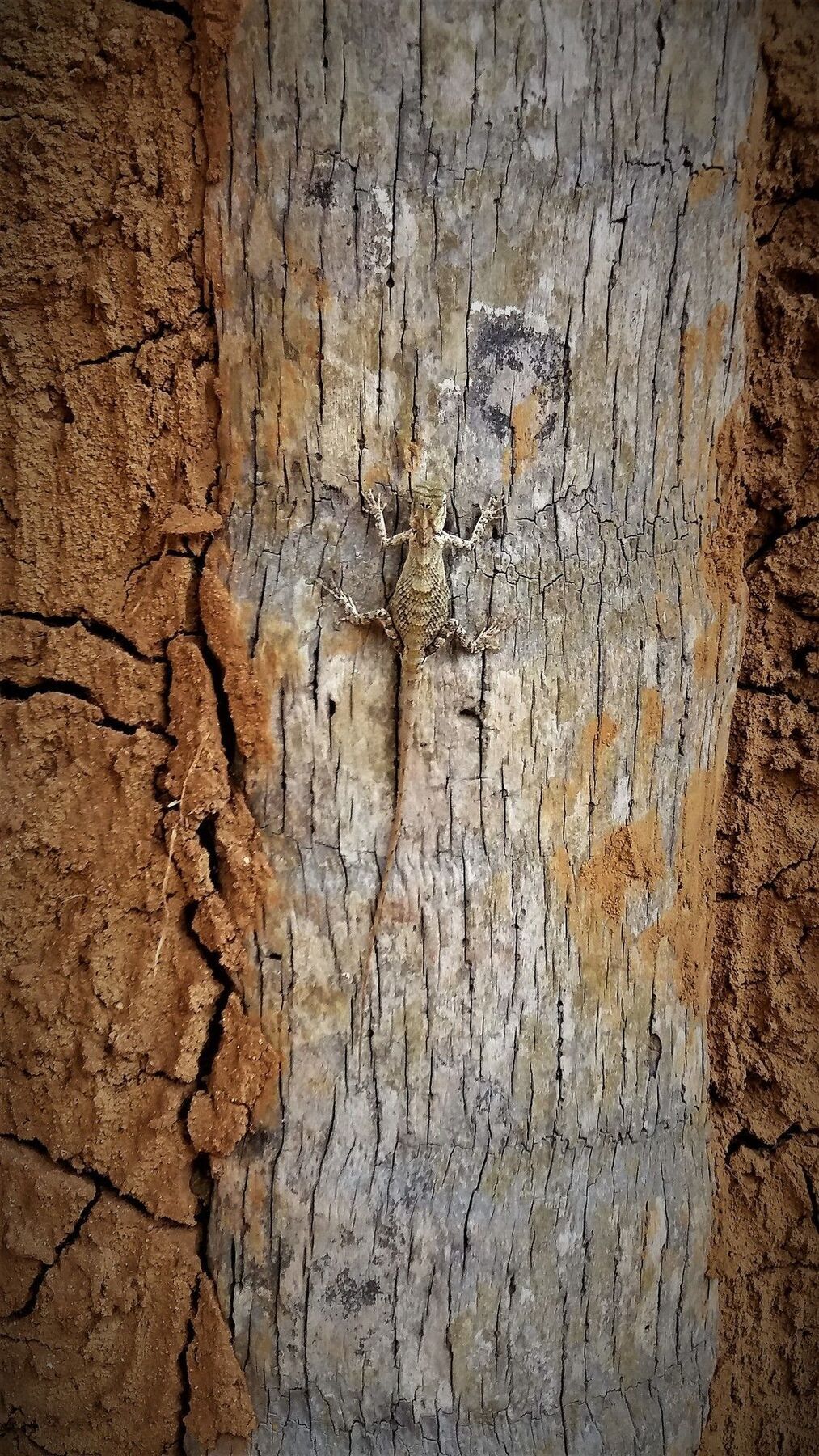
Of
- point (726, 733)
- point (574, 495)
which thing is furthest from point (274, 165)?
point (726, 733)

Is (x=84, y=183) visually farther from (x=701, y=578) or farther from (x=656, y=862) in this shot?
(x=656, y=862)

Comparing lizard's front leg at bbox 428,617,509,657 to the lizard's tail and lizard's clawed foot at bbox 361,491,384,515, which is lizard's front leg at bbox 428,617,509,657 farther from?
lizard's clawed foot at bbox 361,491,384,515

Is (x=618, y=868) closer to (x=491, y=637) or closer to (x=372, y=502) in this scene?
(x=491, y=637)

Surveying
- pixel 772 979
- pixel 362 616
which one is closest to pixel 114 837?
pixel 362 616

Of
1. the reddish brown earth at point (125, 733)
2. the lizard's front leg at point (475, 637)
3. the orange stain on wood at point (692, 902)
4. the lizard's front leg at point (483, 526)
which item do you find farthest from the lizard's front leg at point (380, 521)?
the orange stain on wood at point (692, 902)

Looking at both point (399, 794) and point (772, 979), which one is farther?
point (772, 979)

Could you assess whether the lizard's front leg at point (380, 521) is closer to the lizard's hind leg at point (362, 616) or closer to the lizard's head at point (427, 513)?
the lizard's head at point (427, 513)

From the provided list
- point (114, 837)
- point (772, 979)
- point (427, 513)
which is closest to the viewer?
point (427, 513)
